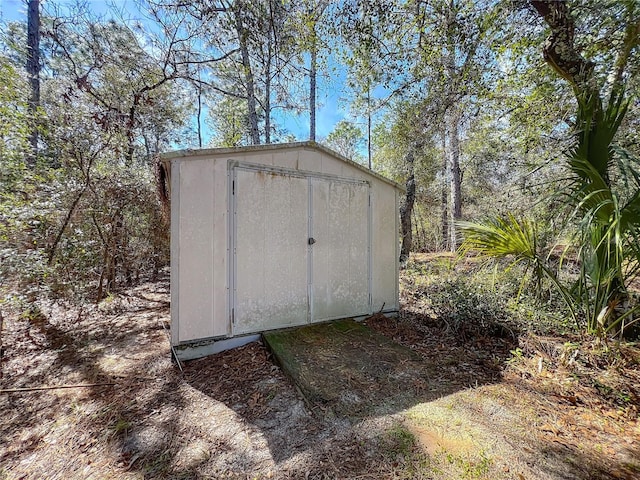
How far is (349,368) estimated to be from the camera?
101 inches

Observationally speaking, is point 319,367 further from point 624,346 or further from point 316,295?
point 624,346

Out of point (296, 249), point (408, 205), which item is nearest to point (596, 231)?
point (296, 249)

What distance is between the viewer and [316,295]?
3.50 meters

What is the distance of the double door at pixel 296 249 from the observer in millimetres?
3059

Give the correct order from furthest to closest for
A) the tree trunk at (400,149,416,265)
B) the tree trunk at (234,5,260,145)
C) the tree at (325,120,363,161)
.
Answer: the tree at (325,120,363,161) < the tree trunk at (400,149,416,265) < the tree trunk at (234,5,260,145)

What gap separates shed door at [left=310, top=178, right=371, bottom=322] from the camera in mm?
3498

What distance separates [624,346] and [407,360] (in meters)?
1.80

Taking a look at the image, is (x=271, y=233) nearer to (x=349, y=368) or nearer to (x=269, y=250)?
(x=269, y=250)

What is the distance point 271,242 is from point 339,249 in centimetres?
96

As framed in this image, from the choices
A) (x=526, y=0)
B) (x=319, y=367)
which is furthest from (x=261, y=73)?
(x=319, y=367)

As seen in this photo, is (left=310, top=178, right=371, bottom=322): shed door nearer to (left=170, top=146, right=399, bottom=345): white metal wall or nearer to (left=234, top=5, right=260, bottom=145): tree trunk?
(left=170, top=146, right=399, bottom=345): white metal wall

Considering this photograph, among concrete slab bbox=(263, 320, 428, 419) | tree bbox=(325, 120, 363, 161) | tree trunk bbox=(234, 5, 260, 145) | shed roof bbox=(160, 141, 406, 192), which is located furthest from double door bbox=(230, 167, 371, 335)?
tree bbox=(325, 120, 363, 161)

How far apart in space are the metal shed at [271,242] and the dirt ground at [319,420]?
48cm

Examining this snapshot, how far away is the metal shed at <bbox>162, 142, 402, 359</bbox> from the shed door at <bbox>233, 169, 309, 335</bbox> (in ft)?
0.04
